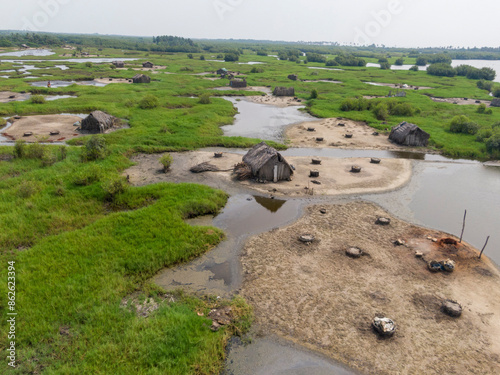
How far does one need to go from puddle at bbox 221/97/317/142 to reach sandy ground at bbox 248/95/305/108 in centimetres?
173

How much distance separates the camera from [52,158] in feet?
77.7

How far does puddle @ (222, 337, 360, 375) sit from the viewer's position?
32.4 ft

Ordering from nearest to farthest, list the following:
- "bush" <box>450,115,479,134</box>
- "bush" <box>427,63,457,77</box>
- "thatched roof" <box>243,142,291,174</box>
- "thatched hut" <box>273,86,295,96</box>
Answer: "thatched roof" <box>243,142,291,174</box> → "bush" <box>450,115,479,134</box> → "thatched hut" <box>273,86,295,96</box> → "bush" <box>427,63,457,77</box>

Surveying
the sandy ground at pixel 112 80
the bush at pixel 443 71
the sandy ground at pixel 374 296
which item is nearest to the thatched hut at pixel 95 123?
the sandy ground at pixel 374 296

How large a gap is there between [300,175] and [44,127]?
103 ft

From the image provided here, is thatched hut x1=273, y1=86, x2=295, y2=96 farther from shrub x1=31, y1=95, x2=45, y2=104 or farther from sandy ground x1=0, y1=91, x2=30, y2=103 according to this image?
sandy ground x1=0, y1=91, x2=30, y2=103

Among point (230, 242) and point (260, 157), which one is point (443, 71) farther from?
point (230, 242)

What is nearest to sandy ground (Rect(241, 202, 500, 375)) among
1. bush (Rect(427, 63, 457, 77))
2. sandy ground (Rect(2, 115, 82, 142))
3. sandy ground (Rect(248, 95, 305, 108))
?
sandy ground (Rect(2, 115, 82, 142))

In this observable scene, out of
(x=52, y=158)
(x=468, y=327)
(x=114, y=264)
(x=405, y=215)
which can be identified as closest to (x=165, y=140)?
(x=52, y=158)

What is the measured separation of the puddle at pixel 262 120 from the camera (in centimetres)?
3694

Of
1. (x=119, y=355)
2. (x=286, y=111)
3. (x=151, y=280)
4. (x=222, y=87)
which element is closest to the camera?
(x=119, y=355)

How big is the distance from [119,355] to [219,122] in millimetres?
33777

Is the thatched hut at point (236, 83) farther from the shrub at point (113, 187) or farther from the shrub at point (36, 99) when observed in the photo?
the shrub at point (113, 187)

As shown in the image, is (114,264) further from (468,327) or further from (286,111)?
(286,111)
